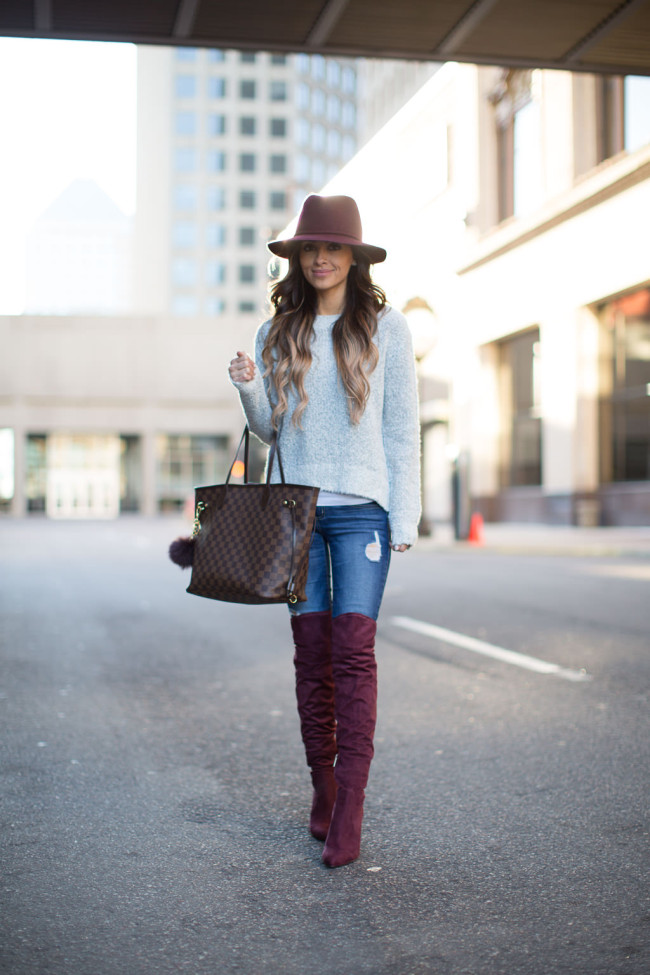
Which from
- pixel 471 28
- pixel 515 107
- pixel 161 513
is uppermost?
pixel 515 107

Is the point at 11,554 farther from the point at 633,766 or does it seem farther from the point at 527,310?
the point at 633,766

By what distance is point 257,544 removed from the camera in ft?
9.95

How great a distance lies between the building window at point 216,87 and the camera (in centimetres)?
8044

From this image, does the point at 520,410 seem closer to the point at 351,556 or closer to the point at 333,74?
the point at 351,556

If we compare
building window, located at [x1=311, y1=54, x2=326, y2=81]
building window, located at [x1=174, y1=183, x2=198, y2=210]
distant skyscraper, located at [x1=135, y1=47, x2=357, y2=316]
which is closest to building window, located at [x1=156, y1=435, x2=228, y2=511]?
distant skyscraper, located at [x1=135, y1=47, x2=357, y2=316]

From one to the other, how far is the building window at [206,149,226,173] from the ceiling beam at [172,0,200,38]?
75.7 meters

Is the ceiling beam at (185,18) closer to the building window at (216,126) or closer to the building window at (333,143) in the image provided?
the building window at (216,126)

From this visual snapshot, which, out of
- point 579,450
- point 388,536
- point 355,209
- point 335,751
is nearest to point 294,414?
point 388,536

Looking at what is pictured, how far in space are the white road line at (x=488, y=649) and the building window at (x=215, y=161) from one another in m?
77.1

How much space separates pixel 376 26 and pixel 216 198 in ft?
247

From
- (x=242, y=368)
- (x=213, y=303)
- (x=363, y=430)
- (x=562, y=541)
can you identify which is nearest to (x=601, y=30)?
(x=363, y=430)

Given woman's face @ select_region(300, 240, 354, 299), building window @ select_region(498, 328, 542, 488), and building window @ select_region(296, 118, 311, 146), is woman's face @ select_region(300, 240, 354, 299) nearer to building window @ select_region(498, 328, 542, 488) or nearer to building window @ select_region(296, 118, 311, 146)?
building window @ select_region(498, 328, 542, 488)

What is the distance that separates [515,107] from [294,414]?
26099 millimetres

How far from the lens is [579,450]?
78.0ft
